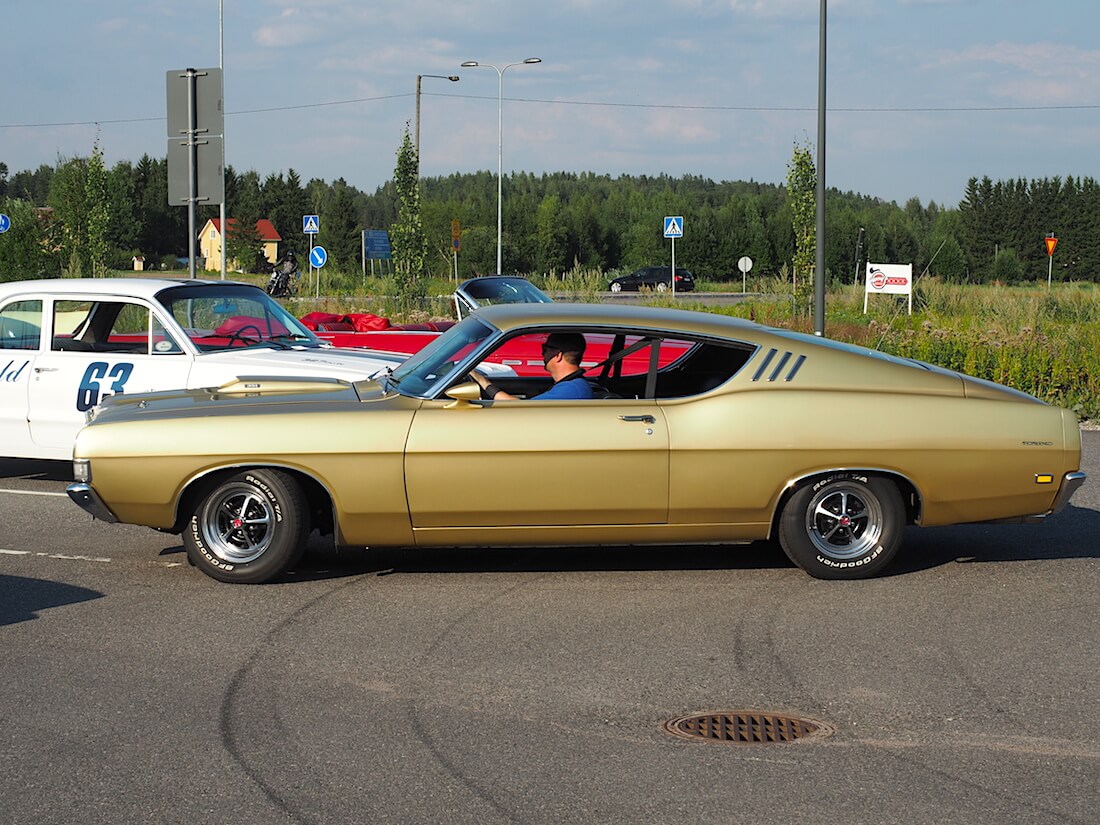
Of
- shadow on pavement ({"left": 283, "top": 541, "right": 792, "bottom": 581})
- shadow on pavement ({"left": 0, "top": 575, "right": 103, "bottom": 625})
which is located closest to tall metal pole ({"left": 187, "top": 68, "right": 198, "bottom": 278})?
shadow on pavement ({"left": 283, "top": 541, "right": 792, "bottom": 581})

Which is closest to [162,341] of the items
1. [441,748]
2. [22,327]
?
[22,327]

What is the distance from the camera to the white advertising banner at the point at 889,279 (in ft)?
99.2

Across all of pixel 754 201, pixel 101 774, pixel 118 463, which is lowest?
pixel 101 774

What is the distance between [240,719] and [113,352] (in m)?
5.93

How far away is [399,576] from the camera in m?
7.44

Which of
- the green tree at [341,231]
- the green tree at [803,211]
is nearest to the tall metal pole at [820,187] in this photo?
the green tree at [803,211]

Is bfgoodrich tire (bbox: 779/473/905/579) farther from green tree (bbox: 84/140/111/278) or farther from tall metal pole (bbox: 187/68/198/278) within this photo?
green tree (bbox: 84/140/111/278)

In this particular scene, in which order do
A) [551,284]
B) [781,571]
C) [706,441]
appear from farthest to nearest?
[551,284], [781,571], [706,441]

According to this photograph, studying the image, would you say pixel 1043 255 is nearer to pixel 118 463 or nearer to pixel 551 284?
pixel 551 284

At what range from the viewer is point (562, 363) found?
7488 millimetres

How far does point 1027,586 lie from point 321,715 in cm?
398

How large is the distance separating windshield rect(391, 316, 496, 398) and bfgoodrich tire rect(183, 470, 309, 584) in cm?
84

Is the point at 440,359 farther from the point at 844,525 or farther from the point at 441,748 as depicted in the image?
the point at 441,748

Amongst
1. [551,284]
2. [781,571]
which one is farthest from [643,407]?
[551,284]
